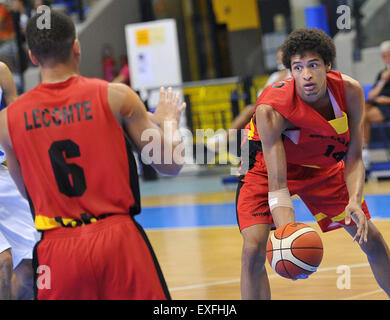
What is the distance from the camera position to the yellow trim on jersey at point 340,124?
155 inches

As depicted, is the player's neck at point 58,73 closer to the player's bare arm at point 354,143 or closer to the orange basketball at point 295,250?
the orange basketball at point 295,250

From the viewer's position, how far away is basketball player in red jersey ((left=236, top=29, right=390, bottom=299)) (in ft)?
12.4

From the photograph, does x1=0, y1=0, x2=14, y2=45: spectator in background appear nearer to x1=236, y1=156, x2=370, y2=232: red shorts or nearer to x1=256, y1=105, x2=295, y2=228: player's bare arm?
x1=236, y1=156, x2=370, y2=232: red shorts

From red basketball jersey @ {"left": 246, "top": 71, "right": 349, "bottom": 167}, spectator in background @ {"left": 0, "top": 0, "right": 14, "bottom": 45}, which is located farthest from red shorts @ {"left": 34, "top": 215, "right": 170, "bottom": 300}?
spectator in background @ {"left": 0, "top": 0, "right": 14, "bottom": 45}

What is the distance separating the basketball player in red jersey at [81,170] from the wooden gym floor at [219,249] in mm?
2509

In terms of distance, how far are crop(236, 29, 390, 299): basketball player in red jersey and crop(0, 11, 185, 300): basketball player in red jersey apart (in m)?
0.99

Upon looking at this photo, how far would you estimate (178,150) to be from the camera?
2930 millimetres

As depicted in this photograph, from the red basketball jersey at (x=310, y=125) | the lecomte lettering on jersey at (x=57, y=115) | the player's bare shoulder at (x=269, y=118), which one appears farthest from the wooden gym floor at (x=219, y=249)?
the lecomte lettering on jersey at (x=57, y=115)

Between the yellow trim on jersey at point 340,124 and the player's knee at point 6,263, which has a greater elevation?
the yellow trim on jersey at point 340,124

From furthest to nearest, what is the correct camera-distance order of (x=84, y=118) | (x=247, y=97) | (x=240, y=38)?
(x=240, y=38) → (x=247, y=97) → (x=84, y=118)

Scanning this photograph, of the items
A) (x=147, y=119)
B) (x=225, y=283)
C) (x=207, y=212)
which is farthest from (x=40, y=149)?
(x=207, y=212)

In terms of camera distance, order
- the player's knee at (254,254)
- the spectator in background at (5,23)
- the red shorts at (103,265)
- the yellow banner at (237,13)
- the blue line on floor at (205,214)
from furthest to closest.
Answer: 1. the yellow banner at (237,13)
2. the spectator in background at (5,23)
3. the blue line on floor at (205,214)
4. the player's knee at (254,254)
5. the red shorts at (103,265)
